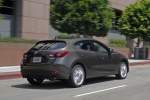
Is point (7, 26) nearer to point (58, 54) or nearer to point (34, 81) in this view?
point (34, 81)

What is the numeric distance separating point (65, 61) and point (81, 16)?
1075 cm

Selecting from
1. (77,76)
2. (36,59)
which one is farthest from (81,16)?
(36,59)

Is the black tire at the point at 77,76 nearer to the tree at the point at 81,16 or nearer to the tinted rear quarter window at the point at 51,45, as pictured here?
the tinted rear quarter window at the point at 51,45

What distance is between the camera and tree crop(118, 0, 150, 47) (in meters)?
27.8

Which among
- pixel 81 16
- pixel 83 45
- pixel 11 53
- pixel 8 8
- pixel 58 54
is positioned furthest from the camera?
pixel 8 8

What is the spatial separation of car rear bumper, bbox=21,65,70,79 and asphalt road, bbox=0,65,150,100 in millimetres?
433

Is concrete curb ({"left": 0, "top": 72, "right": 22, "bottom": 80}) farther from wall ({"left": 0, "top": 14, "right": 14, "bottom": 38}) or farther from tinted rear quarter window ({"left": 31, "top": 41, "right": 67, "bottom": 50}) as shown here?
wall ({"left": 0, "top": 14, "right": 14, "bottom": 38})

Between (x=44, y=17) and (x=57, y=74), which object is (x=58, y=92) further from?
(x=44, y=17)

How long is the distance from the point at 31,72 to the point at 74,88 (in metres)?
1.48

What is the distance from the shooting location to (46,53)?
11.0 meters

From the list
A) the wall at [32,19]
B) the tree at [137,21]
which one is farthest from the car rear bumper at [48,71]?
the tree at [137,21]

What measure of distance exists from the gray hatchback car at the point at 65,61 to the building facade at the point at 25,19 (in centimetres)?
1362

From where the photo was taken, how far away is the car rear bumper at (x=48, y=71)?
428 inches

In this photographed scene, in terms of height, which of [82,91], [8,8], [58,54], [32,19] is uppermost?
[8,8]
